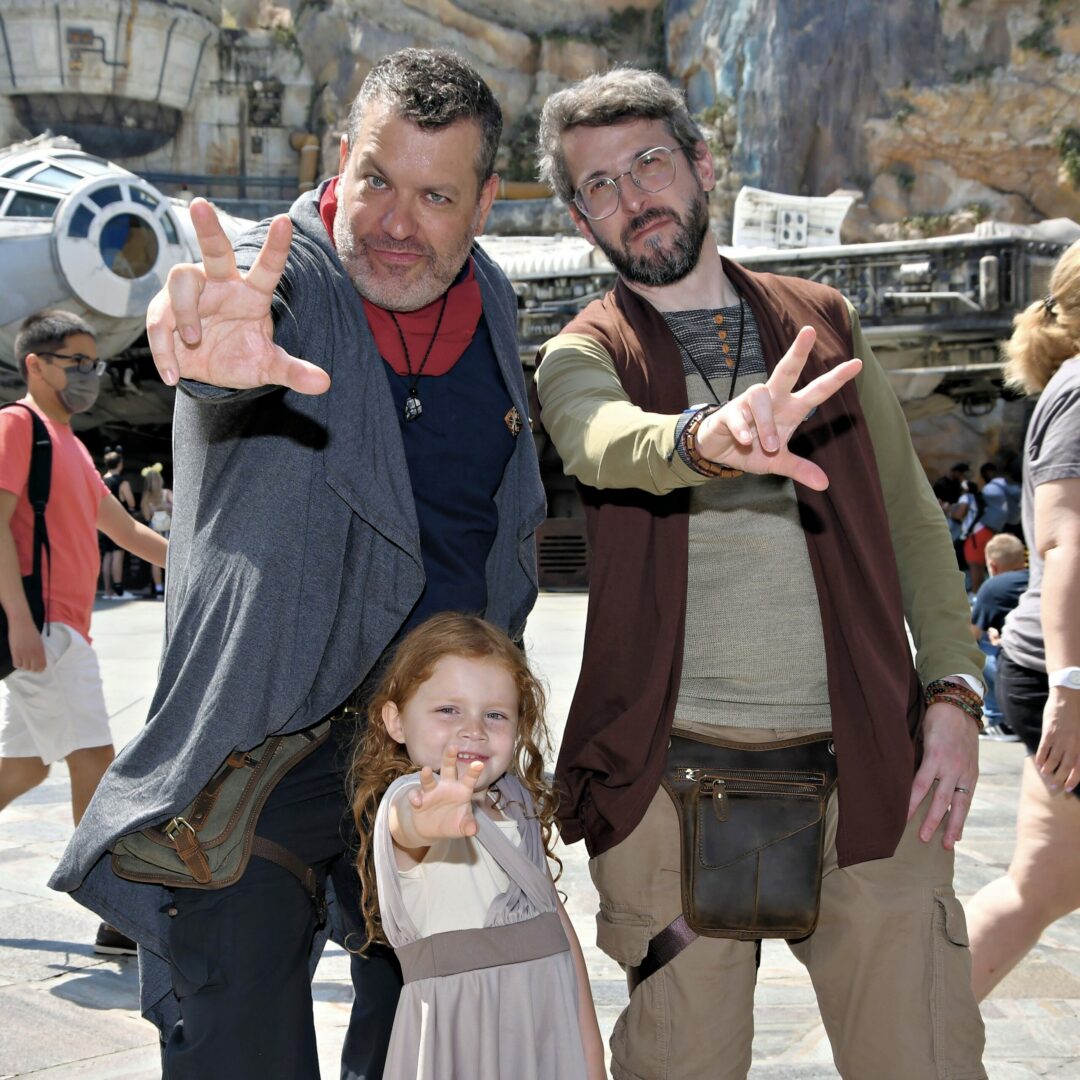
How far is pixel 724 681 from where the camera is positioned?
7.09ft

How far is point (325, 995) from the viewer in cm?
332

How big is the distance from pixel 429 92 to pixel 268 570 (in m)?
0.79

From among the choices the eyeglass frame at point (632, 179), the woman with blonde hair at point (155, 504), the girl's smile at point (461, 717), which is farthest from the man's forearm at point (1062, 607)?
the woman with blonde hair at point (155, 504)

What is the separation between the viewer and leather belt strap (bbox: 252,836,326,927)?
6.23 ft

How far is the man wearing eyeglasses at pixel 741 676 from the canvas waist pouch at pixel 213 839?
55cm

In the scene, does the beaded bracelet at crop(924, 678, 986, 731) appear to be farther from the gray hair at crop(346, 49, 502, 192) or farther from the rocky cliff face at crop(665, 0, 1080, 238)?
the rocky cliff face at crop(665, 0, 1080, 238)

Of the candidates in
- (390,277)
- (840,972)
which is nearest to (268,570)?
(390,277)

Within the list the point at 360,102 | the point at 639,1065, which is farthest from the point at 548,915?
the point at 360,102

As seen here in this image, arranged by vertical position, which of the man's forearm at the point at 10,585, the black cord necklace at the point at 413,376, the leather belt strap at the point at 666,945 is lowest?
the leather belt strap at the point at 666,945

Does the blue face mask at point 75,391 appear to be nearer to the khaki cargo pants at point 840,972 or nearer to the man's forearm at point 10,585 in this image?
the man's forearm at point 10,585

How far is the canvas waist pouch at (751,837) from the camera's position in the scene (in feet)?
6.82

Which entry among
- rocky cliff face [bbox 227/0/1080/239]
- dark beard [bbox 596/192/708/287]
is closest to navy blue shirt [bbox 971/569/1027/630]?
dark beard [bbox 596/192/708/287]

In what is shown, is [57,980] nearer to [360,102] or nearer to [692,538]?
[692,538]

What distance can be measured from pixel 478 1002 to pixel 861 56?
3177 cm
